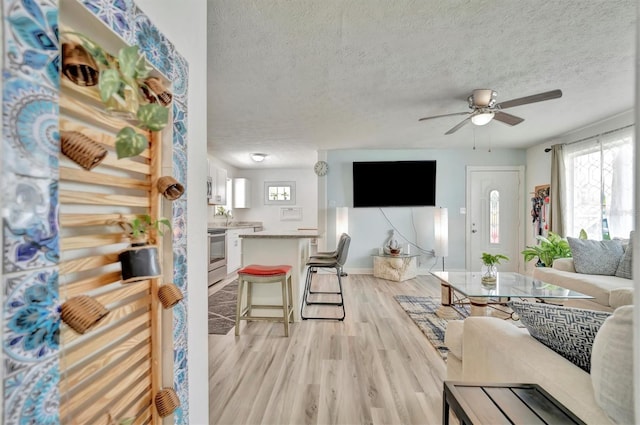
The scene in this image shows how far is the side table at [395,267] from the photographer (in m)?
4.89

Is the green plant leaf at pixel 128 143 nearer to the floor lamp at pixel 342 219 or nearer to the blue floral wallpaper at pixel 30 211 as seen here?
the blue floral wallpaper at pixel 30 211

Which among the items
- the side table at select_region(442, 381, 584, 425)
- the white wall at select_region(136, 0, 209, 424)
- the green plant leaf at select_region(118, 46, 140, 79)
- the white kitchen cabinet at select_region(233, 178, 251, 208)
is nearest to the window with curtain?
the side table at select_region(442, 381, 584, 425)

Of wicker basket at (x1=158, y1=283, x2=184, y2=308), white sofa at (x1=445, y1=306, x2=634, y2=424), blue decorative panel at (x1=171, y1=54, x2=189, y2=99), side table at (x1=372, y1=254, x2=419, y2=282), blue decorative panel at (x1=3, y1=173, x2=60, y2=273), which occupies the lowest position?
side table at (x1=372, y1=254, x2=419, y2=282)

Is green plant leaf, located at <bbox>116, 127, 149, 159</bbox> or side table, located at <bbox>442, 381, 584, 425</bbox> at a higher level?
green plant leaf, located at <bbox>116, 127, 149, 159</bbox>

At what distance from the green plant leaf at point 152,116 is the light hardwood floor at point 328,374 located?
1609 mm

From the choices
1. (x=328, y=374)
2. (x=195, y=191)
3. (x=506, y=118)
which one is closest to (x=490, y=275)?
(x=506, y=118)

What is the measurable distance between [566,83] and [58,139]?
3.75 metres

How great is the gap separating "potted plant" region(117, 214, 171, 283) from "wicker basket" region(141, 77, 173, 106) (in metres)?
0.35

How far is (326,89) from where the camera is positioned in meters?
2.84

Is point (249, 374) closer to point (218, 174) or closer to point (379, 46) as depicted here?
point (379, 46)

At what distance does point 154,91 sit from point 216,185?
16.0ft

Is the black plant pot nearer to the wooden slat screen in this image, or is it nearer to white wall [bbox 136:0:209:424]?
the wooden slat screen

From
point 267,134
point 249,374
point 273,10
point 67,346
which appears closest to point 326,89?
point 273,10

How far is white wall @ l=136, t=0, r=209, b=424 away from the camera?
1170mm
